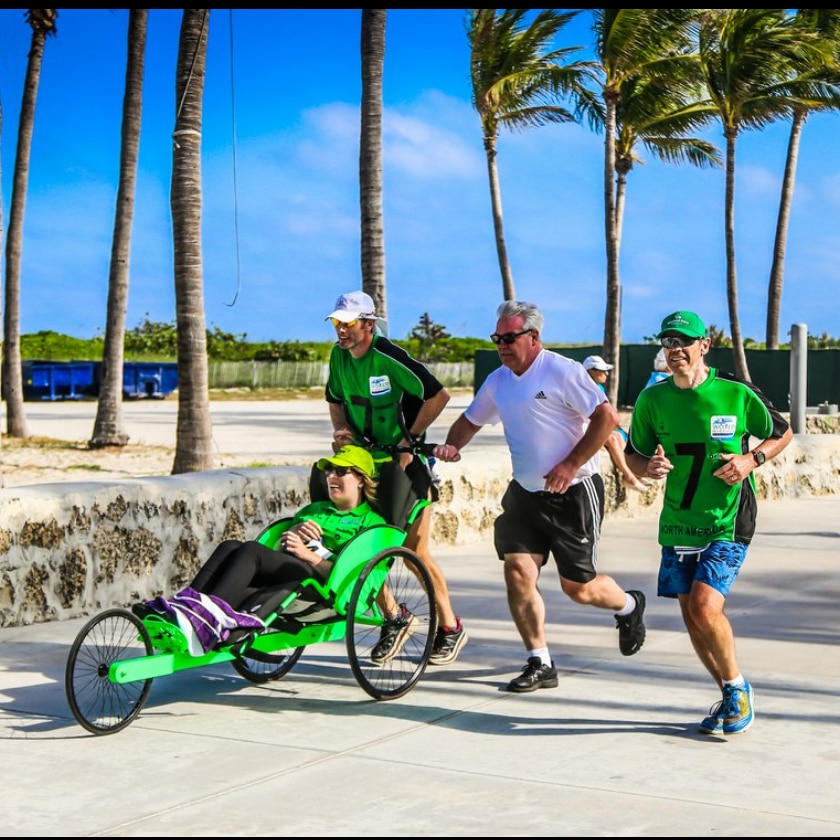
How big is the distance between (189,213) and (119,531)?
5698 mm

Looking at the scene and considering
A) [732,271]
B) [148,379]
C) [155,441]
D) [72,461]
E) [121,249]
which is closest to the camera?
[72,461]

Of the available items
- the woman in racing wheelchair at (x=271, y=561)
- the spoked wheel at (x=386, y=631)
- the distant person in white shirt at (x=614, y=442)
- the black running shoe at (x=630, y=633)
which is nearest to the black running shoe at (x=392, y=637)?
the spoked wheel at (x=386, y=631)

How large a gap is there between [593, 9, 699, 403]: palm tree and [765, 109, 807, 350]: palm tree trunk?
455 centimetres

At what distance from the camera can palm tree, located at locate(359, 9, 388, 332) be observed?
47.4ft

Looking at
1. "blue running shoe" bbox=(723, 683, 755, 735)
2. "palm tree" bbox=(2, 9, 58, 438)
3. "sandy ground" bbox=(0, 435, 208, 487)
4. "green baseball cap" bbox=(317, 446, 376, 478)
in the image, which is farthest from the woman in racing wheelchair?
"palm tree" bbox=(2, 9, 58, 438)

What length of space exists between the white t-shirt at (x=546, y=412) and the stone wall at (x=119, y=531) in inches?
122

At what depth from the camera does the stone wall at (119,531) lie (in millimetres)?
8070

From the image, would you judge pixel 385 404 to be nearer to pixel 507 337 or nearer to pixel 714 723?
pixel 507 337

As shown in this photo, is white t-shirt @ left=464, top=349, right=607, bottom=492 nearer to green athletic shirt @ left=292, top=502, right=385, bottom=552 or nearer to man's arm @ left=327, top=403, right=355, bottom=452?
green athletic shirt @ left=292, top=502, right=385, bottom=552

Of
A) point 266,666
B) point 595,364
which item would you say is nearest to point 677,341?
point 266,666

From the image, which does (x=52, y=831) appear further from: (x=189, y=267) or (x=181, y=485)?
(x=189, y=267)

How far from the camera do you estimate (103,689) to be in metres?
6.29

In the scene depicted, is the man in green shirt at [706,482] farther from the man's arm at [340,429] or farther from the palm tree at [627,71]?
the palm tree at [627,71]

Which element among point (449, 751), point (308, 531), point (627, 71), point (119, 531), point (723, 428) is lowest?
point (449, 751)
